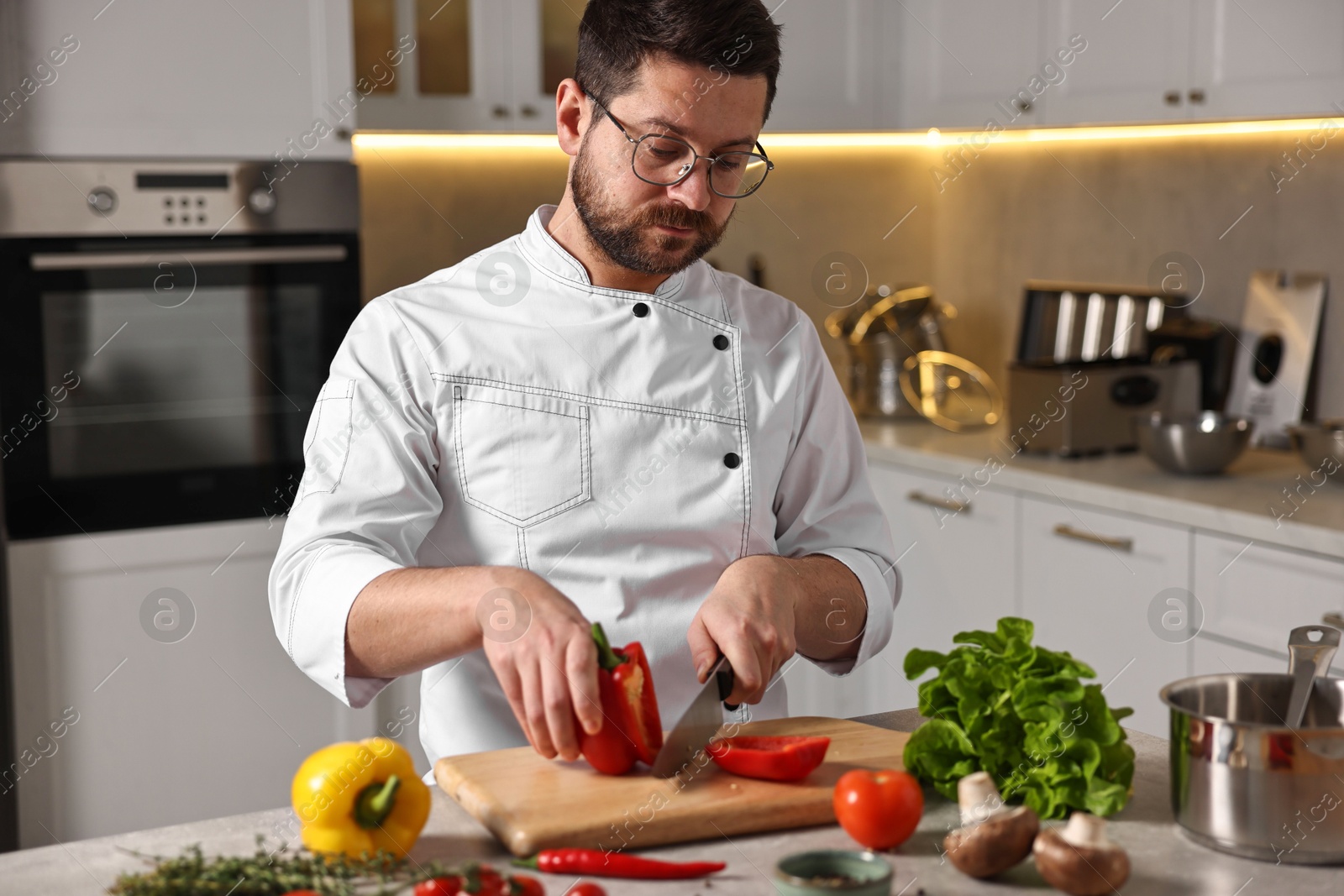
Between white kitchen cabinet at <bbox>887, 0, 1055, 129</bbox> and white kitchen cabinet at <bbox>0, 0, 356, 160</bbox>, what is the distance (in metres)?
1.16

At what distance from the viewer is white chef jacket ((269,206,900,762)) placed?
1.31 m

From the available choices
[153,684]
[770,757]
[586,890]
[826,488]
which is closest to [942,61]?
[826,488]

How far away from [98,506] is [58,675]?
0.98 feet

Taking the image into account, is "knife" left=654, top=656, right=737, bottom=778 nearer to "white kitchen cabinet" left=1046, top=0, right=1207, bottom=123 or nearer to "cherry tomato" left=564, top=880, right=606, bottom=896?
"cherry tomato" left=564, top=880, right=606, bottom=896

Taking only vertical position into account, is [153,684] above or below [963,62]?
below

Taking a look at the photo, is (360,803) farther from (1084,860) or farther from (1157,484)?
(1157,484)

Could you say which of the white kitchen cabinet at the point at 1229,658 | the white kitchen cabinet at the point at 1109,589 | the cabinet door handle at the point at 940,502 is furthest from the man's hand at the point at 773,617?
the cabinet door handle at the point at 940,502

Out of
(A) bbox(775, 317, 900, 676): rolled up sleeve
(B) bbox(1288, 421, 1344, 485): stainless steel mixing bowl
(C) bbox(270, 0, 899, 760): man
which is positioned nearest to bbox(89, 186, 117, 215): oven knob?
(C) bbox(270, 0, 899, 760): man

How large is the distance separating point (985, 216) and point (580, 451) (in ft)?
7.42

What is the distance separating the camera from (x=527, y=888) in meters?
0.86

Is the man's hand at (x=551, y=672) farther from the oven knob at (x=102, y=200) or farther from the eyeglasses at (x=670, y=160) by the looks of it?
the oven knob at (x=102, y=200)

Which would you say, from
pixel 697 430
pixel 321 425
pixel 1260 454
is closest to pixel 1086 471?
pixel 1260 454

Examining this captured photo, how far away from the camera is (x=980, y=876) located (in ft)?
3.02

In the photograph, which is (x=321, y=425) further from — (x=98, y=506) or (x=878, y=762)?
(x=98, y=506)
